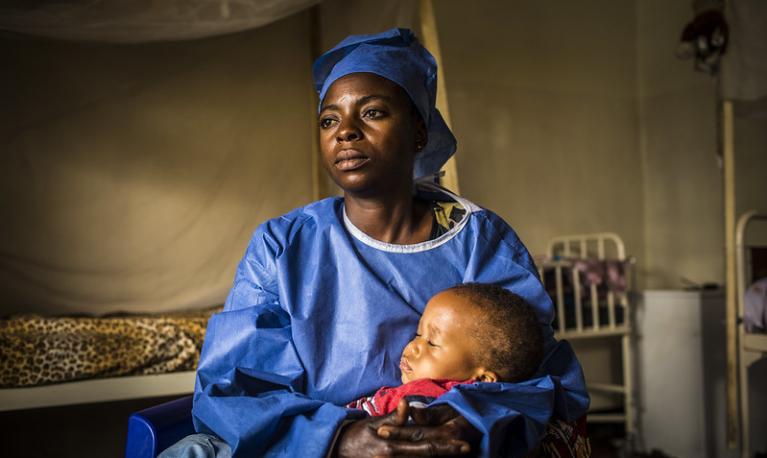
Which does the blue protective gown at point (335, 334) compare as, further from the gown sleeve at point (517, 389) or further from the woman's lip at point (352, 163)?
the woman's lip at point (352, 163)

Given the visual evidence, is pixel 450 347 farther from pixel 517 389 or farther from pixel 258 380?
pixel 258 380

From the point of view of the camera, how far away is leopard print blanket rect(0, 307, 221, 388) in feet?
8.00

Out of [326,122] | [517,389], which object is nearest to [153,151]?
[326,122]

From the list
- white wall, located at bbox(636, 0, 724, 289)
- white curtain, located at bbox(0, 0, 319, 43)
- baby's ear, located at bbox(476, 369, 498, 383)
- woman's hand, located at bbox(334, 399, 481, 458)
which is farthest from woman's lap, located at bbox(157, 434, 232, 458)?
white wall, located at bbox(636, 0, 724, 289)

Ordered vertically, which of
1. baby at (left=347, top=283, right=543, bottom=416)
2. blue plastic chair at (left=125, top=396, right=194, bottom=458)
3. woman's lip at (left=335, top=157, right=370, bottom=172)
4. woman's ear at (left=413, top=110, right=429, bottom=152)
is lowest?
blue plastic chair at (left=125, top=396, right=194, bottom=458)

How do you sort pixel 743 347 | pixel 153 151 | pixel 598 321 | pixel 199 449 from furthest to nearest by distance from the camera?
pixel 598 321, pixel 153 151, pixel 743 347, pixel 199 449

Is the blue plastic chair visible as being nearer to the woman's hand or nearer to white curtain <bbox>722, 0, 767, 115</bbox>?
the woman's hand

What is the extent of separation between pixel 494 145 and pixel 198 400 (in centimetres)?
366

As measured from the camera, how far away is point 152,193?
3453mm

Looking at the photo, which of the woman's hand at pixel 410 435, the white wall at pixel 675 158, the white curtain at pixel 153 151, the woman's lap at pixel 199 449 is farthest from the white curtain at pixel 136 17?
the white wall at pixel 675 158

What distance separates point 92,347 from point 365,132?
1694 millimetres

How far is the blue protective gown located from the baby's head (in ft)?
0.21

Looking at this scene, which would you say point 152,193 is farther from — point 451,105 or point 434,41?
point 451,105

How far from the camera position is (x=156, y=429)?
1369 mm
